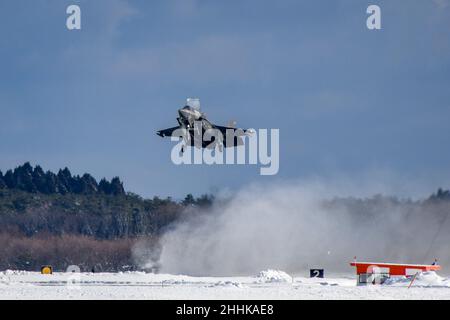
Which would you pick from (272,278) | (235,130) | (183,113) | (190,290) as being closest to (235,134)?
(235,130)

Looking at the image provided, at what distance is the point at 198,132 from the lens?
84.2 meters

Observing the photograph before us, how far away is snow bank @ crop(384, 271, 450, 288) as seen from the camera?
64137 millimetres

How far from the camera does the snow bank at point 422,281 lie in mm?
64137

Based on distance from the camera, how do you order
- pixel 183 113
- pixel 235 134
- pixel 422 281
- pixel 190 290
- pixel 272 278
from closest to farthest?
pixel 190 290 → pixel 422 281 → pixel 272 278 → pixel 183 113 → pixel 235 134

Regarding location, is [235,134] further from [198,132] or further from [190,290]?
[190,290]

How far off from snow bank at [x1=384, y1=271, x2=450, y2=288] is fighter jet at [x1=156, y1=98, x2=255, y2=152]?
24.0 m

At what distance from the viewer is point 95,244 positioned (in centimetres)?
16012

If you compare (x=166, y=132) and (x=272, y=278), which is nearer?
(x=272, y=278)

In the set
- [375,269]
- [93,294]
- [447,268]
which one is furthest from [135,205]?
[93,294]

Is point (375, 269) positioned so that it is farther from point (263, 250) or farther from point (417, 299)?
point (263, 250)

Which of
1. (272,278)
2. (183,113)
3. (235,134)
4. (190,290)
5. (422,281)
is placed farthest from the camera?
(235,134)

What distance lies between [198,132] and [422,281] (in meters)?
28.0

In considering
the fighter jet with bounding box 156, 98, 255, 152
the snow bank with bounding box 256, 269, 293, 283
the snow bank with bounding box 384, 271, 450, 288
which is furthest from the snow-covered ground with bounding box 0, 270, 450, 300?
the fighter jet with bounding box 156, 98, 255, 152
